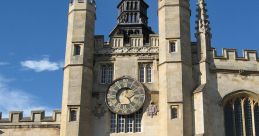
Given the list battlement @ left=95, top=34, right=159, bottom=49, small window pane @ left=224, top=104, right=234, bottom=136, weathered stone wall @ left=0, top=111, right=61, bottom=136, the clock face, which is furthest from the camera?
weathered stone wall @ left=0, top=111, right=61, bottom=136

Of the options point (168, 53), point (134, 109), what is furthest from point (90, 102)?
point (168, 53)

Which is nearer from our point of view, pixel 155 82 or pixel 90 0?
pixel 155 82

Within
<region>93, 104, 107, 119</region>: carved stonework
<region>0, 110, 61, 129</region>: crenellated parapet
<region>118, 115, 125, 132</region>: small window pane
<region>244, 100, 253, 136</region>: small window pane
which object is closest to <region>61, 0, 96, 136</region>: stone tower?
<region>93, 104, 107, 119</region>: carved stonework

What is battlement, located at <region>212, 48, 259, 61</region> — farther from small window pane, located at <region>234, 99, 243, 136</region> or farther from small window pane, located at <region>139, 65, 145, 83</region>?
small window pane, located at <region>139, 65, 145, 83</region>

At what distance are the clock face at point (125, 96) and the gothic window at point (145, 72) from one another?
2.07ft

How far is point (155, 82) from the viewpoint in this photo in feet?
94.6

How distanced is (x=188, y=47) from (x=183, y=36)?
726 mm

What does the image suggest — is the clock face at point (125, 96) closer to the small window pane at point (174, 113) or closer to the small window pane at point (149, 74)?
the small window pane at point (149, 74)

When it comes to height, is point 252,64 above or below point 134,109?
Result: above

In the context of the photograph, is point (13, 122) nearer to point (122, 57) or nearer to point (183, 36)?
point (122, 57)

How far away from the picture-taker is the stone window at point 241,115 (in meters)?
27.7

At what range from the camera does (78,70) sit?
2869 centimetres

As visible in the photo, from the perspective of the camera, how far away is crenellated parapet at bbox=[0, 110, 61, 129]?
30000 mm

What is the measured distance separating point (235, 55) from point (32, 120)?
13194 mm
